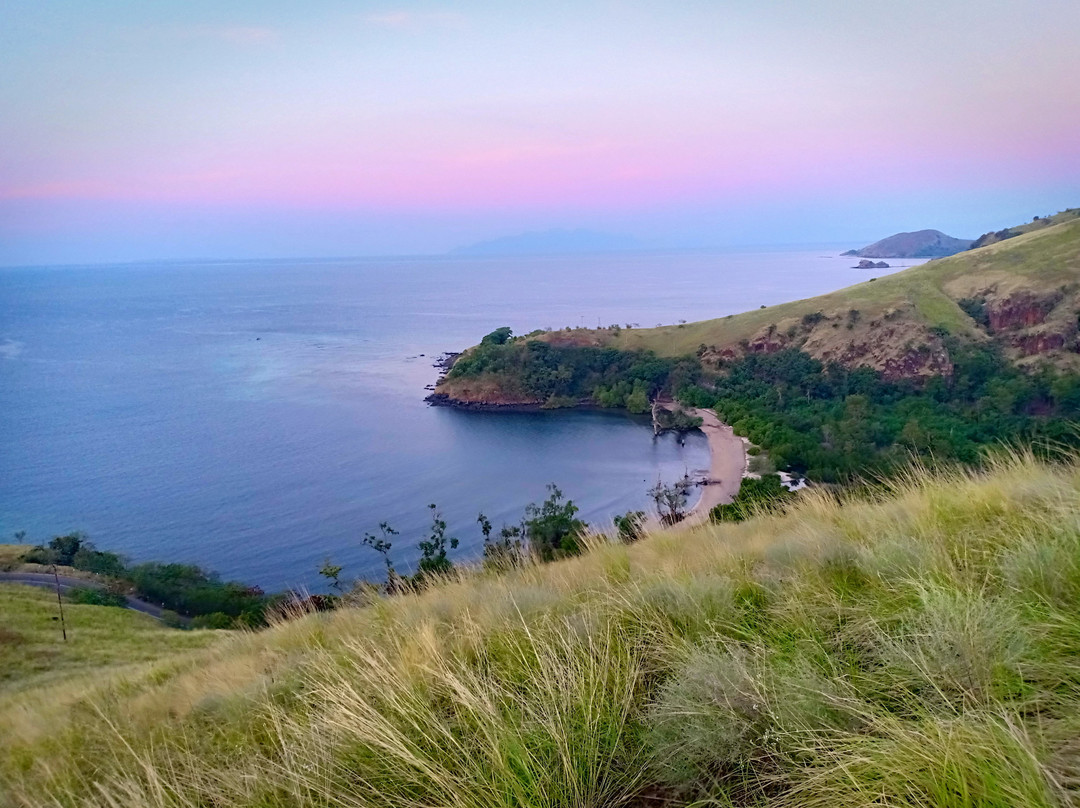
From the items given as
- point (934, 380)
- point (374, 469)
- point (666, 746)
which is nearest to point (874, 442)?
point (934, 380)

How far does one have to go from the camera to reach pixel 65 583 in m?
33.3

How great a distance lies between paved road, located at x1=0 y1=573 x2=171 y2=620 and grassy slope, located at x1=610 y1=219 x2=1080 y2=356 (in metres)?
61.6

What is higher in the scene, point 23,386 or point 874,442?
point 23,386

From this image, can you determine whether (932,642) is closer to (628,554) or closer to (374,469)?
(628,554)

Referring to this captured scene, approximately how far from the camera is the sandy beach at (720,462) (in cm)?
4322

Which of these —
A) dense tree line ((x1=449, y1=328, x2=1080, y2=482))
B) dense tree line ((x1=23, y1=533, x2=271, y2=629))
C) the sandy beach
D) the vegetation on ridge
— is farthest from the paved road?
the vegetation on ridge

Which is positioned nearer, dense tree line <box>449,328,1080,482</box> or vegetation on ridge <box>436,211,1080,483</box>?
dense tree line <box>449,328,1080,482</box>

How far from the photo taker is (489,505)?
155ft

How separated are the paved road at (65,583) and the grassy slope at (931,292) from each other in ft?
202

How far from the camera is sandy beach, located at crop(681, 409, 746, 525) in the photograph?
1702 inches

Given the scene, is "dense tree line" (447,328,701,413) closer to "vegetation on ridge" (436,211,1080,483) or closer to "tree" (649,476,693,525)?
"vegetation on ridge" (436,211,1080,483)

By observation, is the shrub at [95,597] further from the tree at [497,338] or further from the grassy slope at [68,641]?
the tree at [497,338]

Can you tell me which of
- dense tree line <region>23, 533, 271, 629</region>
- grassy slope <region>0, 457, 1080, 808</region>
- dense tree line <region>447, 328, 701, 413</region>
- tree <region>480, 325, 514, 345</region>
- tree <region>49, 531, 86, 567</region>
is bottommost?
dense tree line <region>23, 533, 271, 629</region>

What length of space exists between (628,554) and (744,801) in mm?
3742
